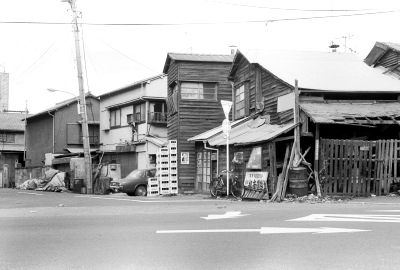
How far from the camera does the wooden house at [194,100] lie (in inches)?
1206

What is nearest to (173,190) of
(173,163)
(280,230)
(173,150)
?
(173,163)

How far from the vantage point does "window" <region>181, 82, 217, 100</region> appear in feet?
101

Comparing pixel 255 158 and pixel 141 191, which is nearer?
pixel 255 158

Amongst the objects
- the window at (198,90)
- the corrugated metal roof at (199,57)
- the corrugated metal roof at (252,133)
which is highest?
the corrugated metal roof at (199,57)

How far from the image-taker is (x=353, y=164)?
62.9 ft

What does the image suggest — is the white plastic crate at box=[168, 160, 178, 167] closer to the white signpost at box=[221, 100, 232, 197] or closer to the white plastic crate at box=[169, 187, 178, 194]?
the white plastic crate at box=[169, 187, 178, 194]

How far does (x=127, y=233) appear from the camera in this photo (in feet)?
33.5

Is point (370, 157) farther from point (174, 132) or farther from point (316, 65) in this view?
point (174, 132)

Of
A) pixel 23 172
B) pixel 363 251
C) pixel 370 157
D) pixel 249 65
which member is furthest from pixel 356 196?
pixel 23 172

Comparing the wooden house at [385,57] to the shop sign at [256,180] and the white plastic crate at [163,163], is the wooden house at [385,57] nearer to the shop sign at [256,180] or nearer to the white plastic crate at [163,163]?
the shop sign at [256,180]

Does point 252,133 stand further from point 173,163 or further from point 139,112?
point 139,112

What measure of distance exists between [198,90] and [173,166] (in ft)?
14.6

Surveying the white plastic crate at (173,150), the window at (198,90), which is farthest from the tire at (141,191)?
the window at (198,90)

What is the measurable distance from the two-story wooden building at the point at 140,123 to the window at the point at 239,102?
9.77 meters
